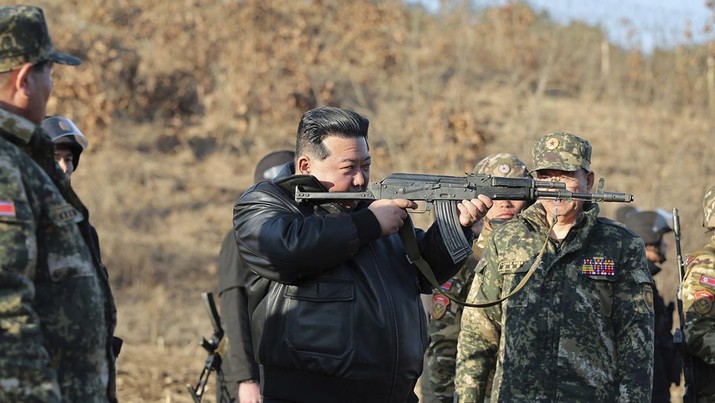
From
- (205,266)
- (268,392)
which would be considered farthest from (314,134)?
(205,266)

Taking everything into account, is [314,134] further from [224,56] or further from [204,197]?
[224,56]

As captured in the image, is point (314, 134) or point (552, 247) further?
point (552, 247)

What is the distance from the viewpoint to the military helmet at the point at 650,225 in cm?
758

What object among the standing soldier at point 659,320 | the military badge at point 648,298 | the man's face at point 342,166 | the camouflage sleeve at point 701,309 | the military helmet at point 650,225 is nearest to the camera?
the man's face at point 342,166

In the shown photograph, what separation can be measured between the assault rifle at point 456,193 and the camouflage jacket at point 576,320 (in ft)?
1.79

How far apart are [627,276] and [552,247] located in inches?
15.8

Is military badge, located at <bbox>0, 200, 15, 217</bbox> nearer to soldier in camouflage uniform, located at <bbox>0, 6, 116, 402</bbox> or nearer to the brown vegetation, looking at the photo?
soldier in camouflage uniform, located at <bbox>0, 6, 116, 402</bbox>

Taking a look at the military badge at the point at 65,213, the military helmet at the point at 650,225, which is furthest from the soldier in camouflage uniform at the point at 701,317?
the military badge at the point at 65,213

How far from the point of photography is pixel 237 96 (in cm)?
2041

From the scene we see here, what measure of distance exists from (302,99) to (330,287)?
16020 millimetres

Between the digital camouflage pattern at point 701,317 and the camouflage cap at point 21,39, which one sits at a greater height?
the camouflage cap at point 21,39

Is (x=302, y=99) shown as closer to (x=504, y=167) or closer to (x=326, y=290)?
(x=504, y=167)

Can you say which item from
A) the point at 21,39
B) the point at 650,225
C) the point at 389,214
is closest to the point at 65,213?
Answer: the point at 21,39

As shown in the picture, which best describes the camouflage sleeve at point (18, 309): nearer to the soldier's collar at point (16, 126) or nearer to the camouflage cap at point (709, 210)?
the soldier's collar at point (16, 126)
